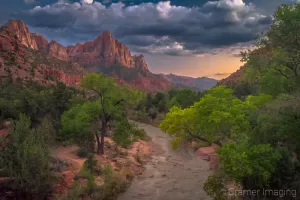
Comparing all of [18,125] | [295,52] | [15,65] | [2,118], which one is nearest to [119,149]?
[2,118]

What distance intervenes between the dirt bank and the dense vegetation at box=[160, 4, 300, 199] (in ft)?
9.04

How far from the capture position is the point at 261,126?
16594mm

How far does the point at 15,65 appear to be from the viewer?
235 feet

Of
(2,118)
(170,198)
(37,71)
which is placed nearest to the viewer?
(170,198)

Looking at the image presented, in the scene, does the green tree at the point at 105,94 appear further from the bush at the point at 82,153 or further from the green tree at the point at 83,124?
the bush at the point at 82,153

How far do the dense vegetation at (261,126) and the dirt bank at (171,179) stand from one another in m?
2.75

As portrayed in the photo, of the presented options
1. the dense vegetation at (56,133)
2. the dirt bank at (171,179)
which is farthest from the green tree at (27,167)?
the dirt bank at (171,179)

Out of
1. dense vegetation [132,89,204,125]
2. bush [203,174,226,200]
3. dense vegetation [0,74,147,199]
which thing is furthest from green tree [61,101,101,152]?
dense vegetation [132,89,204,125]

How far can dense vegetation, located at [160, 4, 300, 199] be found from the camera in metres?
13.7

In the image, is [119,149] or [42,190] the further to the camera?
[119,149]

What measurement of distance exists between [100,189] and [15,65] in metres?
63.8

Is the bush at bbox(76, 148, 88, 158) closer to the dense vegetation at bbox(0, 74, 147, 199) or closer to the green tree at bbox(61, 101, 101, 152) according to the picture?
the dense vegetation at bbox(0, 74, 147, 199)

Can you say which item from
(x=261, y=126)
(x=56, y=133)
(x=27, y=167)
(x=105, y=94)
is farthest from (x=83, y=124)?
(x=261, y=126)

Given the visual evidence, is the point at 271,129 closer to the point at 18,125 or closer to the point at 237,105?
the point at 237,105
